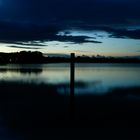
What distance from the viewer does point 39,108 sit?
16281 mm

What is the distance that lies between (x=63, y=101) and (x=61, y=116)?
4606mm

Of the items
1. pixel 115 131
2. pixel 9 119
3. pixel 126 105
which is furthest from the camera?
pixel 126 105

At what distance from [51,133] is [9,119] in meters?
3.03

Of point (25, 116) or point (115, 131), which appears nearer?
point (115, 131)

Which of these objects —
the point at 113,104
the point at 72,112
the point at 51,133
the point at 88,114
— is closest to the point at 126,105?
the point at 113,104

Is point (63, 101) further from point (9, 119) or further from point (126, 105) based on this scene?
point (9, 119)

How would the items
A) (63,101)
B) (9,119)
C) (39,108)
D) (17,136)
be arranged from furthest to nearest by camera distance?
(63,101) < (39,108) < (9,119) < (17,136)

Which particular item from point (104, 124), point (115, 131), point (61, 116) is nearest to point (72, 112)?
point (61, 116)

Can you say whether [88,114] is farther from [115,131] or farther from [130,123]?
[115,131]

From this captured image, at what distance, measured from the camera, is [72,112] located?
14.0 meters

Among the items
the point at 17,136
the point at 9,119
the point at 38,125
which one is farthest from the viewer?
the point at 9,119

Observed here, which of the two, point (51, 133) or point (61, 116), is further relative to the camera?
point (61, 116)

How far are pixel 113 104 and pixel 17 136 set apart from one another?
8.54 m

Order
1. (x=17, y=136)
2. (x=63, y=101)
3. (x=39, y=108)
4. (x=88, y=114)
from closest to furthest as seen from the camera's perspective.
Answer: (x=17, y=136) < (x=88, y=114) < (x=39, y=108) < (x=63, y=101)
